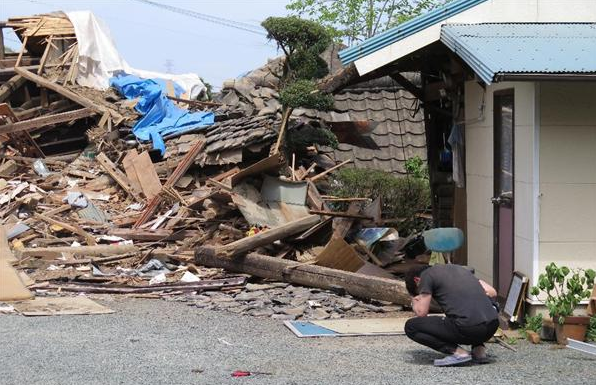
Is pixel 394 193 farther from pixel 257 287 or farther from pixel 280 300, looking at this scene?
pixel 280 300

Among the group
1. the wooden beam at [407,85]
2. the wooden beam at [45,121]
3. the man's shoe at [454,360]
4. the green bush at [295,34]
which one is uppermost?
the green bush at [295,34]

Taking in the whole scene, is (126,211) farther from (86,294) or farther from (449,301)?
(449,301)

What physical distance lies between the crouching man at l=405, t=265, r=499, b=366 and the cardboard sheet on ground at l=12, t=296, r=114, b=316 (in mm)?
4643

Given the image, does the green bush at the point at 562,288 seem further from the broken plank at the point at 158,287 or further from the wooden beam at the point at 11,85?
the wooden beam at the point at 11,85

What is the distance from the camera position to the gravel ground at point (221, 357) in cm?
714

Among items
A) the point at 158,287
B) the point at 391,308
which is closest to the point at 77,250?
the point at 158,287

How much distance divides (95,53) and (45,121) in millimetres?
4150

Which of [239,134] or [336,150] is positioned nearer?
[239,134]

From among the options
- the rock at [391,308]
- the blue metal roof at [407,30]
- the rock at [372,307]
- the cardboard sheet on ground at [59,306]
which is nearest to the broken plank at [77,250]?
the cardboard sheet on ground at [59,306]

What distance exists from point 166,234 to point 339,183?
3618 millimetres

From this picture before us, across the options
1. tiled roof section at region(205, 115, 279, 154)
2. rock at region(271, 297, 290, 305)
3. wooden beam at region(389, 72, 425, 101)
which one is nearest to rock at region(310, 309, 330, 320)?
rock at region(271, 297, 290, 305)


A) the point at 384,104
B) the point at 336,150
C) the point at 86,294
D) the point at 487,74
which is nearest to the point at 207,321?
the point at 86,294

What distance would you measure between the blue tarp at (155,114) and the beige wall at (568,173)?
1170cm

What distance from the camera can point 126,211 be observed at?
55.2ft
